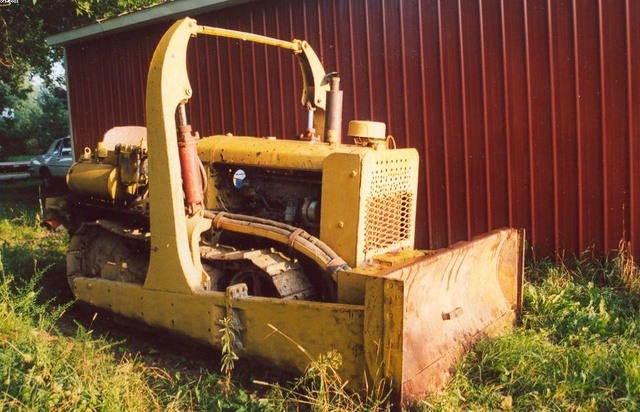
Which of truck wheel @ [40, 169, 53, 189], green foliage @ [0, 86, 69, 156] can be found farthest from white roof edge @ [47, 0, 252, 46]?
green foliage @ [0, 86, 69, 156]

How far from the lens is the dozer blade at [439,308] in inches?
130

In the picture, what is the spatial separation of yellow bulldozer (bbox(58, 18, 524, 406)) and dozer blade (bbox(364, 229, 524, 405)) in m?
0.01

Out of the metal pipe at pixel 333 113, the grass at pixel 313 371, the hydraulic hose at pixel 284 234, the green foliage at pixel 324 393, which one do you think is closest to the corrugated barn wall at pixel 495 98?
the grass at pixel 313 371

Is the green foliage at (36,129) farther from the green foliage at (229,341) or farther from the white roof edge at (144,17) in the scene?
the green foliage at (229,341)

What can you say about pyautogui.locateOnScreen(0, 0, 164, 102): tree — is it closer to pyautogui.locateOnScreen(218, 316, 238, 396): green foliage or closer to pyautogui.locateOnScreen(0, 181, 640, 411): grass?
pyautogui.locateOnScreen(0, 181, 640, 411): grass

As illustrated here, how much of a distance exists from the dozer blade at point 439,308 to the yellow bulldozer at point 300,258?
0.03 ft

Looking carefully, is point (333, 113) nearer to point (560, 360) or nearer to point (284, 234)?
point (284, 234)

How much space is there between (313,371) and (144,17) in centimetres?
725

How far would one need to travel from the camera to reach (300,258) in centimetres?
424

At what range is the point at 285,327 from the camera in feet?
12.2

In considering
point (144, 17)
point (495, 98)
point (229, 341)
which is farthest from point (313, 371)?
point (144, 17)

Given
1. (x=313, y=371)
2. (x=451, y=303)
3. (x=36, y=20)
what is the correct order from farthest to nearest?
(x=36, y=20), (x=451, y=303), (x=313, y=371)

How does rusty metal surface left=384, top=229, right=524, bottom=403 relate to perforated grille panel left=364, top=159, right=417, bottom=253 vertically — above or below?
below

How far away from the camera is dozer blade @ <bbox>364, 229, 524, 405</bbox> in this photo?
3312mm
